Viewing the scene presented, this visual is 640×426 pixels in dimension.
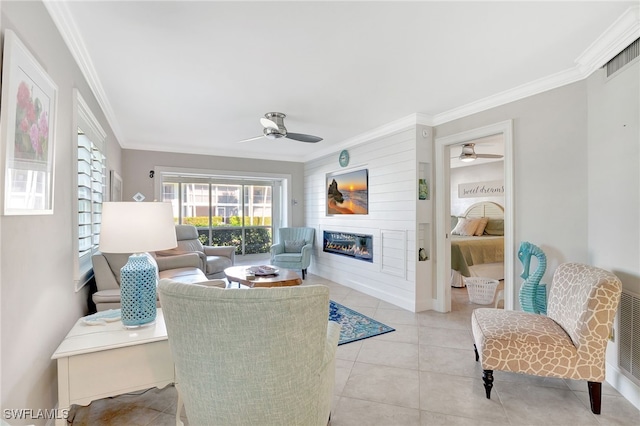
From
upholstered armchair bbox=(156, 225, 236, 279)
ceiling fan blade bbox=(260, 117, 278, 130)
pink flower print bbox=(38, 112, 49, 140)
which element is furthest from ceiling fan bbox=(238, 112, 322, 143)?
upholstered armchair bbox=(156, 225, 236, 279)

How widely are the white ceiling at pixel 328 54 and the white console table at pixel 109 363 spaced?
1781 mm

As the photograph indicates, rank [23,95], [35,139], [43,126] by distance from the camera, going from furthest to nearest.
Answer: [43,126] → [35,139] → [23,95]

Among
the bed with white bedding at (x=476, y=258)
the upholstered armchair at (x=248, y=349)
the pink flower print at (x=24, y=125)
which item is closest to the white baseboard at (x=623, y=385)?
the upholstered armchair at (x=248, y=349)

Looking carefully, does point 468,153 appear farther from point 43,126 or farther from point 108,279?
point 43,126

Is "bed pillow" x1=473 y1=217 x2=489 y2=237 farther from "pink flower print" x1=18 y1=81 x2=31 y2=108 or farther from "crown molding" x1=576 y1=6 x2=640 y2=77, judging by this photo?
"pink flower print" x1=18 y1=81 x2=31 y2=108

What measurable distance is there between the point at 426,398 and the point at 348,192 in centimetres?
343

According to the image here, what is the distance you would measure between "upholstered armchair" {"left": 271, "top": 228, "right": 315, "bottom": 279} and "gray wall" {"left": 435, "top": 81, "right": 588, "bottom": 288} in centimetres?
333

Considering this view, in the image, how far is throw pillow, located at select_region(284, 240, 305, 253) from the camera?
5.89 meters

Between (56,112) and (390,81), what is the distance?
2427mm

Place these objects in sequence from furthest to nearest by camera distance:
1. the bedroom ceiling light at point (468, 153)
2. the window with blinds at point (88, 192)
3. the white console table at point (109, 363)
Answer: the bedroom ceiling light at point (468, 153)
the window with blinds at point (88, 192)
the white console table at point (109, 363)

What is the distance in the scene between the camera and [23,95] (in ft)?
4.23

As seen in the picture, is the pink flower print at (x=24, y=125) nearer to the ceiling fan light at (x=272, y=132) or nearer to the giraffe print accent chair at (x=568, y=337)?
the ceiling fan light at (x=272, y=132)

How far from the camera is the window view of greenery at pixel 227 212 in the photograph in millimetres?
6707

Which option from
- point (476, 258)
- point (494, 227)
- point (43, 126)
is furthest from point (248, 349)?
point (494, 227)
